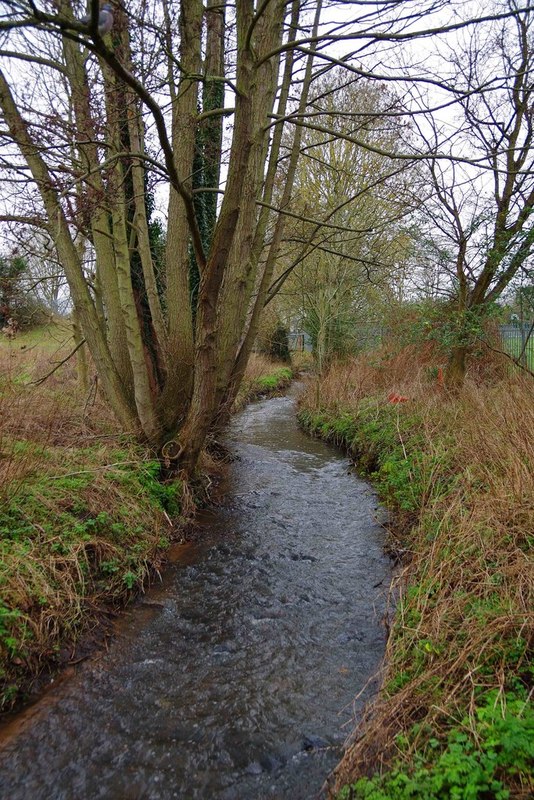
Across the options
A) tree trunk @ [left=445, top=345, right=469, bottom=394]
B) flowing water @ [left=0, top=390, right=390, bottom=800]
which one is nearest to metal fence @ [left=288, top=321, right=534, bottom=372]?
tree trunk @ [left=445, top=345, right=469, bottom=394]

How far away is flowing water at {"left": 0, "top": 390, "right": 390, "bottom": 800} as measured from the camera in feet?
8.18

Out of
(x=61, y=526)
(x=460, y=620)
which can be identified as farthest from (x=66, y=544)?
(x=460, y=620)

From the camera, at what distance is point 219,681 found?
3184mm

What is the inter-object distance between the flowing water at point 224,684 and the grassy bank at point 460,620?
0.37 metres

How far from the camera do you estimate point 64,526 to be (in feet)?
13.0

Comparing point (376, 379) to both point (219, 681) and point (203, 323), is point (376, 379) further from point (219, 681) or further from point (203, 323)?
point (219, 681)

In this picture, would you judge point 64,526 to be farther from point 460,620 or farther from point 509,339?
point 509,339

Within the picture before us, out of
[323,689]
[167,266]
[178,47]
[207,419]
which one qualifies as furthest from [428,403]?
[178,47]

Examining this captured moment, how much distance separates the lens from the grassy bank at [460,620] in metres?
2.00

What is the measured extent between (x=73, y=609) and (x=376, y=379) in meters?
9.25

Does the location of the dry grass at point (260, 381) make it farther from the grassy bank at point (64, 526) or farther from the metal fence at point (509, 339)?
the grassy bank at point (64, 526)

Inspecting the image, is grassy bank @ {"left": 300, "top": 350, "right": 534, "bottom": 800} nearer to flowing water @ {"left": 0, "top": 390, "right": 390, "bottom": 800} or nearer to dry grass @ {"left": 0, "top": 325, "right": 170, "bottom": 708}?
flowing water @ {"left": 0, "top": 390, "right": 390, "bottom": 800}

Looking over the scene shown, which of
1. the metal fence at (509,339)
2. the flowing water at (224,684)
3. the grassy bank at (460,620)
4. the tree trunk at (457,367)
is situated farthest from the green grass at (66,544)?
the metal fence at (509,339)

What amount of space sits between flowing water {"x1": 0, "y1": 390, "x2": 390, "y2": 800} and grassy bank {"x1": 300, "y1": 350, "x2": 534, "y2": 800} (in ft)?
1.20
